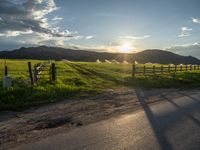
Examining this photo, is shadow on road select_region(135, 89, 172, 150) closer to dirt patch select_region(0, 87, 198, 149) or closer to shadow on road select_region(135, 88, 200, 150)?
shadow on road select_region(135, 88, 200, 150)

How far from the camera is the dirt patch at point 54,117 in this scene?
705 centimetres

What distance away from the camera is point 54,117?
29.8 ft

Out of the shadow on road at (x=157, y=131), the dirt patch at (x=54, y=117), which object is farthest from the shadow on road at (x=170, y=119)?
the dirt patch at (x=54, y=117)

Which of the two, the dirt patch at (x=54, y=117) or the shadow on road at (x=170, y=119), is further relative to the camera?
the dirt patch at (x=54, y=117)

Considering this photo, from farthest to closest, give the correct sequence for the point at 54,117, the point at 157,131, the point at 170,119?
the point at 54,117 < the point at 170,119 < the point at 157,131

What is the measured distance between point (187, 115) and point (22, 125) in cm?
550

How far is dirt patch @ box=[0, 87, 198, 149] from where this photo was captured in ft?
23.1

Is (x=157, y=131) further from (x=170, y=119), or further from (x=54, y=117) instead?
(x=54, y=117)

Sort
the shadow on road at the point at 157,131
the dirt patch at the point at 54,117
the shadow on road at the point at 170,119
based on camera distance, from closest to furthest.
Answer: the shadow on road at the point at 157,131 < the shadow on road at the point at 170,119 < the dirt patch at the point at 54,117

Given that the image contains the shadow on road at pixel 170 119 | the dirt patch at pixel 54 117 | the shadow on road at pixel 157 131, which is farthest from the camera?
the dirt patch at pixel 54 117

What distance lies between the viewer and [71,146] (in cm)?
616

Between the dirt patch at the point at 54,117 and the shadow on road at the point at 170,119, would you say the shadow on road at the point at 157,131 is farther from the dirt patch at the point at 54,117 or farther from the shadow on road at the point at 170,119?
the dirt patch at the point at 54,117

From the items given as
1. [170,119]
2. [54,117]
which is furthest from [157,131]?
[54,117]

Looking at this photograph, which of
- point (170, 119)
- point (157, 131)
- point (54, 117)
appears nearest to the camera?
point (157, 131)
